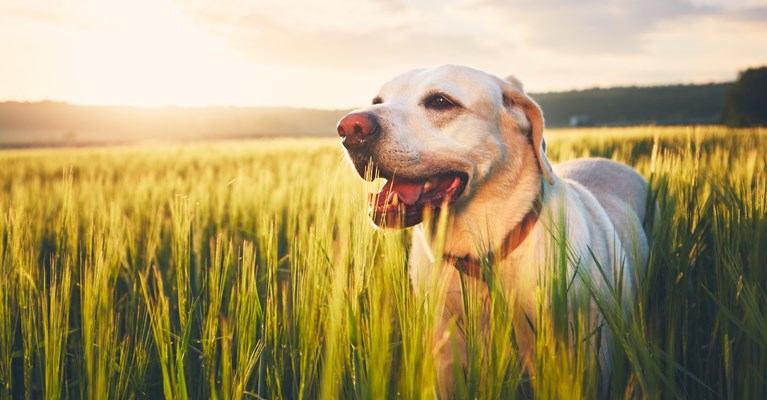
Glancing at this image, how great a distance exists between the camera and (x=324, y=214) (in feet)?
5.17

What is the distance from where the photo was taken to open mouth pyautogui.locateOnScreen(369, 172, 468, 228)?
1998mm

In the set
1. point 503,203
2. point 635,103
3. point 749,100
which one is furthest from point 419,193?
point 635,103

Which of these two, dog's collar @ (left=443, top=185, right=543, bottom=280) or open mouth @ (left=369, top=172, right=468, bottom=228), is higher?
open mouth @ (left=369, top=172, right=468, bottom=228)

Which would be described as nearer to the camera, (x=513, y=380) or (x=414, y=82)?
(x=513, y=380)

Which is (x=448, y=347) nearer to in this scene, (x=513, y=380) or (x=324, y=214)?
(x=324, y=214)

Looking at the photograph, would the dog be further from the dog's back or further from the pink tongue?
the dog's back

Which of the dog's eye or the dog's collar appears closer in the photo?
the dog's collar

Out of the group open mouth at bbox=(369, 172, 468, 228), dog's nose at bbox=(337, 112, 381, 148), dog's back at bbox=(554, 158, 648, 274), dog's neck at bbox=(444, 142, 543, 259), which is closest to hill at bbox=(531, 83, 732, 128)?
dog's back at bbox=(554, 158, 648, 274)

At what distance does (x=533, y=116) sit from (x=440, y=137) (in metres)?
0.43

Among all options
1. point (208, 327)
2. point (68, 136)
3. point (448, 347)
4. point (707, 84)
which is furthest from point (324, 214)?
point (707, 84)

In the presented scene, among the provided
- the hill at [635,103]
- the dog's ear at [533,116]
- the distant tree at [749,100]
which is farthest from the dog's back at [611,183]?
the hill at [635,103]

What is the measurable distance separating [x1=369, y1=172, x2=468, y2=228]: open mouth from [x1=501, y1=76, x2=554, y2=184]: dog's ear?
306mm

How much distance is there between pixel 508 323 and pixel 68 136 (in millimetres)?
52751

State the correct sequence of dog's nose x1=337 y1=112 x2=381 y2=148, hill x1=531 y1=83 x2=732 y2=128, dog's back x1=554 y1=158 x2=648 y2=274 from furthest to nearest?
hill x1=531 y1=83 x2=732 y2=128
dog's back x1=554 y1=158 x2=648 y2=274
dog's nose x1=337 y1=112 x2=381 y2=148
